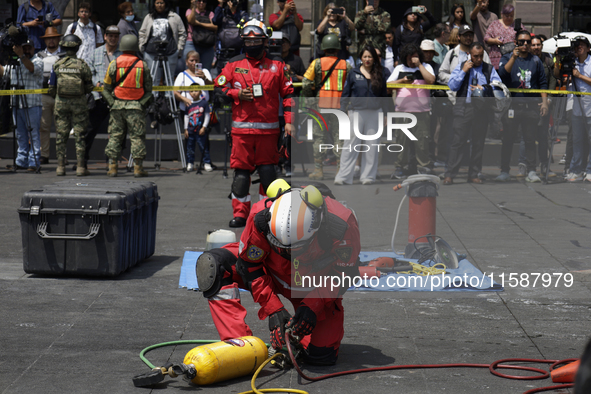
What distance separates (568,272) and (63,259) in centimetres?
426

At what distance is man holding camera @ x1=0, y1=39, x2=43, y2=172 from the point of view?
41.3ft

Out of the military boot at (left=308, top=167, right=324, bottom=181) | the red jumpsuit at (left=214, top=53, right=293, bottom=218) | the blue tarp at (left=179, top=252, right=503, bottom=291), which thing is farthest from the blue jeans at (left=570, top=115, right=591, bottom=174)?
the blue tarp at (left=179, top=252, right=503, bottom=291)

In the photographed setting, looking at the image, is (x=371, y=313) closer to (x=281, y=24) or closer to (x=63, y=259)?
(x=63, y=259)

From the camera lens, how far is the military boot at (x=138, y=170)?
12.1 meters

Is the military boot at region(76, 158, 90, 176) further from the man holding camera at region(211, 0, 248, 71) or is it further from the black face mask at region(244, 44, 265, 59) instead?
the black face mask at region(244, 44, 265, 59)

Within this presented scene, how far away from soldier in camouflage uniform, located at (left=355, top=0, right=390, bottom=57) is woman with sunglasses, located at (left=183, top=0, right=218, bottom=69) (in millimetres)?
2578

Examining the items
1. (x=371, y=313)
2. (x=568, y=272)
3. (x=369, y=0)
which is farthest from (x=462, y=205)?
(x=369, y=0)

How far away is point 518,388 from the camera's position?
13.9ft

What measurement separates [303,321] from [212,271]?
2.02ft

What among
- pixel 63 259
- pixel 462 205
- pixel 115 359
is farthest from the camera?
pixel 462 205

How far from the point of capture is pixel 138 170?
12.2 metres

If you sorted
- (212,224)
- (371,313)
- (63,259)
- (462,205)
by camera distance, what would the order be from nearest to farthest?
(371,313) < (63,259) < (462,205) < (212,224)

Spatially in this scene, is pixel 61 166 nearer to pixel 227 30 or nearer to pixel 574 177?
pixel 227 30

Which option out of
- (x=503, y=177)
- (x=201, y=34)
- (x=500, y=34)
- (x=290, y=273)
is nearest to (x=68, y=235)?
(x=290, y=273)
